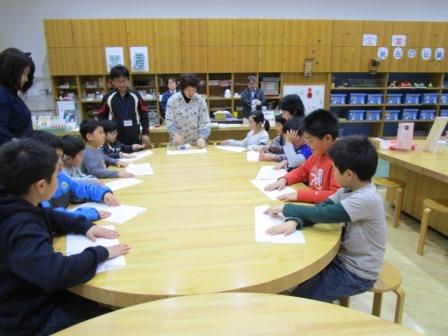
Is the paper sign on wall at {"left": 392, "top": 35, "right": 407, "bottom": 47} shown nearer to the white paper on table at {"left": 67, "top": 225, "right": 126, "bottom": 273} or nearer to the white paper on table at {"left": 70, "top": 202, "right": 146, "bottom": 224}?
the white paper on table at {"left": 70, "top": 202, "right": 146, "bottom": 224}

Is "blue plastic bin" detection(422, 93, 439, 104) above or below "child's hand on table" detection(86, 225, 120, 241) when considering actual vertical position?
above

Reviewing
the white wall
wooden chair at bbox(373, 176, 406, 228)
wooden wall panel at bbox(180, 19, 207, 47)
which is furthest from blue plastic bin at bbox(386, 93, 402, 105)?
wooden chair at bbox(373, 176, 406, 228)

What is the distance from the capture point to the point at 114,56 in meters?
5.99

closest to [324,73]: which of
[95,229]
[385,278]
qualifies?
[385,278]

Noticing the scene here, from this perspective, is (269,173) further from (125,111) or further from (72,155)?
(125,111)

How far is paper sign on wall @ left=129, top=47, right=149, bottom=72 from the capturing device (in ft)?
19.8

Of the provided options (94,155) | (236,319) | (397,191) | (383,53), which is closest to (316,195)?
(236,319)

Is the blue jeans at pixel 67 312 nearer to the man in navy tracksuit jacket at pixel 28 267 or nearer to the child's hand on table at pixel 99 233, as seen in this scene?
the man in navy tracksuit jacket at pixel 28 267

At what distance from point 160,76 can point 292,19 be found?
9.03 ft

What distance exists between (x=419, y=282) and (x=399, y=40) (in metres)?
5.93

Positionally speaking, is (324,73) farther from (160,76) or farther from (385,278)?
(385,278)

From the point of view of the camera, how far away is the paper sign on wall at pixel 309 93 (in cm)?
676

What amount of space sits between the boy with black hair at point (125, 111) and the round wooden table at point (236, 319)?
8.61ft

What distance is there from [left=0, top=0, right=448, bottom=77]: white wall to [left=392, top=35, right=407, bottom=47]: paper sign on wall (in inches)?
21.8
